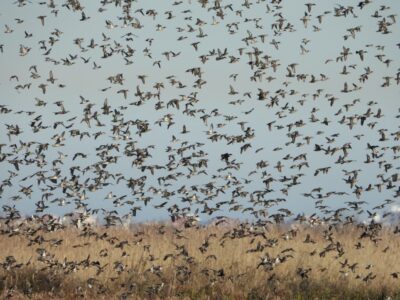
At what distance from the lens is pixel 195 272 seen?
87.1 feet

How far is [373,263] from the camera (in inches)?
1177

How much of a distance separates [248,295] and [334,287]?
3183mm

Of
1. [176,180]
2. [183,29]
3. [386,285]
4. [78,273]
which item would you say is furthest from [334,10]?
[78,273]

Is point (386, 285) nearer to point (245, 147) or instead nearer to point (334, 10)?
point (245, 147)

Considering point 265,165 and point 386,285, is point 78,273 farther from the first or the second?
point 386,285

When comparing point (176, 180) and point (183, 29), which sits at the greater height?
point (183, 29)

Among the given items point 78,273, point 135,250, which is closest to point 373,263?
point 135,250

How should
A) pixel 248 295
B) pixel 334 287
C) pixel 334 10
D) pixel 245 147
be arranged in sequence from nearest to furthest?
1. pixel 248 295
2. pixel 334 287
3. pixel 245 147
4. pixel 334 10

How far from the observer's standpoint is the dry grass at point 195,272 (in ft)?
80.4

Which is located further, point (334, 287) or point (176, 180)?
point (176, 180)

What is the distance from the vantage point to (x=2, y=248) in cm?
3111

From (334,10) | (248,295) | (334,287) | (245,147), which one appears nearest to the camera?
(248,295)

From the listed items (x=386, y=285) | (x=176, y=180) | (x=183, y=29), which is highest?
(x=183, y=29)

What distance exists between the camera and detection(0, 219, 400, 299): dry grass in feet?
80.4
